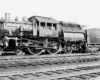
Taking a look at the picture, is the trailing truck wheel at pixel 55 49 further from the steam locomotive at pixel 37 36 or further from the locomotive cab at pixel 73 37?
the locomotive cab at pixel 73 37

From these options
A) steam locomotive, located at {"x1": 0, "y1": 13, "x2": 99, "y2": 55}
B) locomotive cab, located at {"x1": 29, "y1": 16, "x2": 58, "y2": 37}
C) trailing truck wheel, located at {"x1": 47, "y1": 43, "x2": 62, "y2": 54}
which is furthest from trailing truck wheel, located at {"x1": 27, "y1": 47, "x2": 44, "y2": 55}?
locomotive cab, located at {"x1": 29, "y1": 16, "x2": 58, "y2": 37}

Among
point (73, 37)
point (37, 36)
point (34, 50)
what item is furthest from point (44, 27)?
point (73, 37)

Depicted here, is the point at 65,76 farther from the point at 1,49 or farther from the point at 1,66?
the point at 1,49

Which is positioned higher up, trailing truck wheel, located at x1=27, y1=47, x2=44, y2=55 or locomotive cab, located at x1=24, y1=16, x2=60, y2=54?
locomotive cab, located at x1=24, y1=16, x2=60, y2=54

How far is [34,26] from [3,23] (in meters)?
2.65

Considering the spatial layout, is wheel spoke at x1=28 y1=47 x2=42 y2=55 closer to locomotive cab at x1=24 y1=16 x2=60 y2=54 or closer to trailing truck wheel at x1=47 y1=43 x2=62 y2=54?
locomotive cab at x1=24 y1=16 x2=60 y2=54

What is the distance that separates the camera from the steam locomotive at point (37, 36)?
11945 mm

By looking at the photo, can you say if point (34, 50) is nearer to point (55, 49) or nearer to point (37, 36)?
point (37, 36)

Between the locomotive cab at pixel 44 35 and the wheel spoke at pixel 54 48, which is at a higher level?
the locomotive cab at pixel 44 35

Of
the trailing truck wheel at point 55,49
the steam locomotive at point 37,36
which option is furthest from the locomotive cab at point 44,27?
the trailing truck wheel at point 55,49

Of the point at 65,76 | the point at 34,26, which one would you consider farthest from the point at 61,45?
the point at 65,76

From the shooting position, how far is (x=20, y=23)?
12695 millimetres

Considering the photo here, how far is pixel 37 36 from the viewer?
42.7 ft

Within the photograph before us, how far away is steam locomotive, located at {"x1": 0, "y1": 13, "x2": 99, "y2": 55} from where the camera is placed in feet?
39.2
